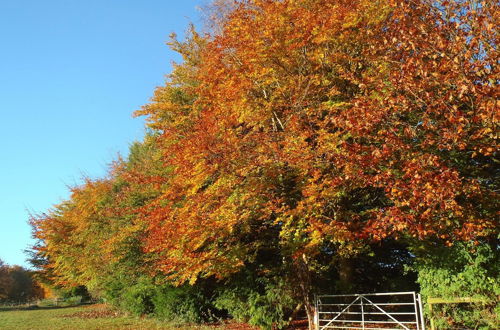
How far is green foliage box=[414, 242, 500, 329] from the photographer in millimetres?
9438

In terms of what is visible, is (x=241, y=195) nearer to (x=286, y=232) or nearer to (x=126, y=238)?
(x=286, y=232)

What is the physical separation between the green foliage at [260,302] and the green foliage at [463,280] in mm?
5362

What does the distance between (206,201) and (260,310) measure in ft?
15.6

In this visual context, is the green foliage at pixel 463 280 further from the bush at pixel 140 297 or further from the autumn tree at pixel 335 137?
the bush at pixel 140 297

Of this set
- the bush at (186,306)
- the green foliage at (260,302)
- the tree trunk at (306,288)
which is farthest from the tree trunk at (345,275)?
the bush at (186,306)

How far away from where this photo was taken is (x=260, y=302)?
14.9m

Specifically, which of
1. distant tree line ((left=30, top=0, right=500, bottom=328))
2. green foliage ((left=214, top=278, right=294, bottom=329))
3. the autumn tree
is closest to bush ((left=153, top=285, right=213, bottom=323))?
distant tree line ((left=30, top=0, right=500, bottom=328))

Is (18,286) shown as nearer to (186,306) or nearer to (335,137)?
(186,306)

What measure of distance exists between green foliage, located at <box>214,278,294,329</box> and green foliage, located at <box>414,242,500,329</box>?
536 cm

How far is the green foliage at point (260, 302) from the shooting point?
14289 millimetres

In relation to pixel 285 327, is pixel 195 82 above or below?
above

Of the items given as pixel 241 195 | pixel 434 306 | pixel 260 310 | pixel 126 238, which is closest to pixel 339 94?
pixel 241 195

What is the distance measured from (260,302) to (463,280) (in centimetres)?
745

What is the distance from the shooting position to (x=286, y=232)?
1128 cm
